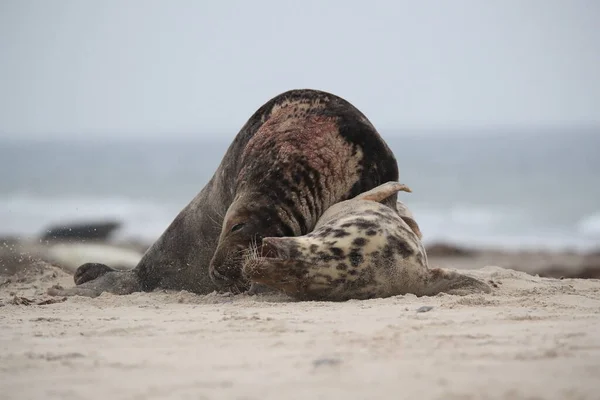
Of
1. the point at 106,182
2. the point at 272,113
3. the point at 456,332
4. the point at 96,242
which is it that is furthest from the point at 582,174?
the point at 456,332

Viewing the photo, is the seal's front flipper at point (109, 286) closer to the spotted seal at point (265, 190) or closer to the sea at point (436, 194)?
the spotted seal at point (265, 190)

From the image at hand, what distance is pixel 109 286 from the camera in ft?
25.9

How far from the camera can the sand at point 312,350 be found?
11.5ft

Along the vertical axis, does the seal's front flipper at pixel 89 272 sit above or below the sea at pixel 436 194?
below

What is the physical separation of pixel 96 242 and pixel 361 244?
8508mm

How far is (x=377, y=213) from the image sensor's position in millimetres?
6453

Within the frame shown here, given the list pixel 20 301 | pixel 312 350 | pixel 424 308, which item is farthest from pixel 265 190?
pixel 312 350

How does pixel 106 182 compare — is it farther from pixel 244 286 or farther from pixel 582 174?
pixel 244 286

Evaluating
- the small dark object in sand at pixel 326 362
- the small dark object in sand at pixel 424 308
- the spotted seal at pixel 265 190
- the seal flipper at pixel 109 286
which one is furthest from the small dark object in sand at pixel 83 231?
the small dark object in sand at pixel 326 362

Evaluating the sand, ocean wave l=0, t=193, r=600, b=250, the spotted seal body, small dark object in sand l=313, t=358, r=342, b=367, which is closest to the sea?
ocean wave l=0, t=193, r=600, b=250

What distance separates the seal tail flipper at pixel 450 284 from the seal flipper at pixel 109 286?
273 cm

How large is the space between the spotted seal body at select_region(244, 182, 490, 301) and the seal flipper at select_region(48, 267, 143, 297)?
1943mm

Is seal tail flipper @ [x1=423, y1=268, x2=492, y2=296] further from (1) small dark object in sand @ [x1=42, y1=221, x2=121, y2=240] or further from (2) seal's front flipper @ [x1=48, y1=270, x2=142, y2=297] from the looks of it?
(1) small dark object in sand @ [x1=42, y1=221, x2=121, y2=240]

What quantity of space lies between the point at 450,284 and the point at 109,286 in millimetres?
2955
